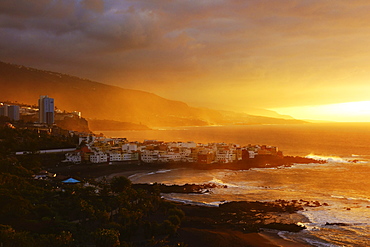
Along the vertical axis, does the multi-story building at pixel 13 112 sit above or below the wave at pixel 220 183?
above

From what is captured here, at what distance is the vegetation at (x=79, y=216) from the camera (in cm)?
1507

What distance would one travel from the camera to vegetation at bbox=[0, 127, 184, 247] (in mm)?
15070

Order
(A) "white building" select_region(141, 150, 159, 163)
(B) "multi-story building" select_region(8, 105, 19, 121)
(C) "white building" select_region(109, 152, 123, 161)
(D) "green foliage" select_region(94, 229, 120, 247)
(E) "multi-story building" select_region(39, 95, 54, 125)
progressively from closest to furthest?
1. (D) "green foliage" select_region(94, 229, 120, 247)
2. (C) "white building" select_region(109, 152, 123, 161)
3. (A) "white building" select_region(141, 150, 159, 163)
4. (B) "multi-story building" select_region(8, 105, 19, 121)
5. (E) "multi-story building" select_region(39, 95, 54, 125)

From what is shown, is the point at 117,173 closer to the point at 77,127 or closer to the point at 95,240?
the point at 95,240

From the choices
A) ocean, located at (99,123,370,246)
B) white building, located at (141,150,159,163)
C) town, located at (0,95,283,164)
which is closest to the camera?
ocean, located at (99,123,370,246)

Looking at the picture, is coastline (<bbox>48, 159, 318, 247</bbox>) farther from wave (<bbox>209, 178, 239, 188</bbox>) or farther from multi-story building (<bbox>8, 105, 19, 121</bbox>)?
multi-story building (<bbox>8, 105, 19, 121</bbox>)

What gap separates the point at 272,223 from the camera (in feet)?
74.1

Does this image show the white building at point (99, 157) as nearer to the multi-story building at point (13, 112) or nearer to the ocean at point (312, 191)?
the ocean at point (312, 191)

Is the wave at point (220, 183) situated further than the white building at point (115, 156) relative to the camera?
No

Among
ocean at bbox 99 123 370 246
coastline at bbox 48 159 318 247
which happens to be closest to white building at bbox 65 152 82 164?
ocean at bbox 99 123 370 246

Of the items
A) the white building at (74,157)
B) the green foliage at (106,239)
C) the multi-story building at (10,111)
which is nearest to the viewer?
the green foliage at (106,239)

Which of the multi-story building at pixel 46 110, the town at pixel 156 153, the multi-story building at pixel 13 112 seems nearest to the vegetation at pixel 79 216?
the town at pixel 156 153

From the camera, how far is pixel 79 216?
65.3ft

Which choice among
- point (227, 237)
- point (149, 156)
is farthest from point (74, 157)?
point (227, 237)
